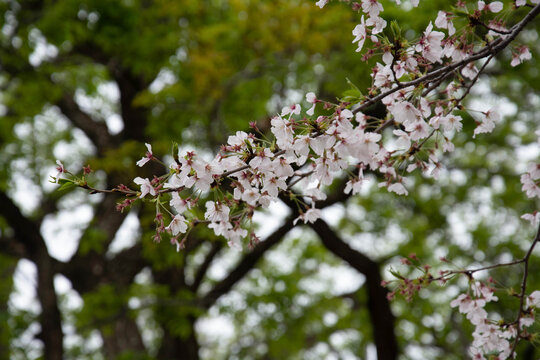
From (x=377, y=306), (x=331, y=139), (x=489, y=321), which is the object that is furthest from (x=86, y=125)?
(x=331, y=139)

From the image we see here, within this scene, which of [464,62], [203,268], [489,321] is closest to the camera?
[464,62]

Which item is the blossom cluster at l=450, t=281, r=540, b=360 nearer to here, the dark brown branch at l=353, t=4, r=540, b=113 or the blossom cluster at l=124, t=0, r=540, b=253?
the blossom cluster at l=124, t=0, r=540, b=253

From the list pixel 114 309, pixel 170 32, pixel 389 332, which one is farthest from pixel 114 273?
pixel 389 332

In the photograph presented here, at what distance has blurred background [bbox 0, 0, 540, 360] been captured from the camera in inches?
209

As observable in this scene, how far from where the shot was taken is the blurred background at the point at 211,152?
5.30 meters

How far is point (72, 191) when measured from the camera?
8.80 meters

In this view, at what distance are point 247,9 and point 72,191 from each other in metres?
4.77

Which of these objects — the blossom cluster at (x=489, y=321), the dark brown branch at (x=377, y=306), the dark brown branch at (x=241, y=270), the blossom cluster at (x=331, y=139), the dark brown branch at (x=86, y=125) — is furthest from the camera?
the dark brown branch at (x=86, y=125)

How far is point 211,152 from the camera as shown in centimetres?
521

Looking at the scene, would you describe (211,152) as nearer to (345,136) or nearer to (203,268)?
(203,268)

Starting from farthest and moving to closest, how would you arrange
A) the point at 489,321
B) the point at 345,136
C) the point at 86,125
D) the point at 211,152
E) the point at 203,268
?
1. the point at 86,125
2. the point at 203,268
3. the point at 211,152
4. the point at 489,321
5. the point at 345,136

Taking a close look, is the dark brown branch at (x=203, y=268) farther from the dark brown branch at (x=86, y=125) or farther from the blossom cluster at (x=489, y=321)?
the blossom cluster at (x=489, y=321)

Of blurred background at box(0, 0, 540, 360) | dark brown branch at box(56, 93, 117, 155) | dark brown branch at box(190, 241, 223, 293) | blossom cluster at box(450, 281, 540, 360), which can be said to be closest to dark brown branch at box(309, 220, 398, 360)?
blurred background at box(0, 0, 540, 360)

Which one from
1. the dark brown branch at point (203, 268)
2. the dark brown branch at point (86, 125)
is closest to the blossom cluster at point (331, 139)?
the dark brown branch at point (203, 268)
